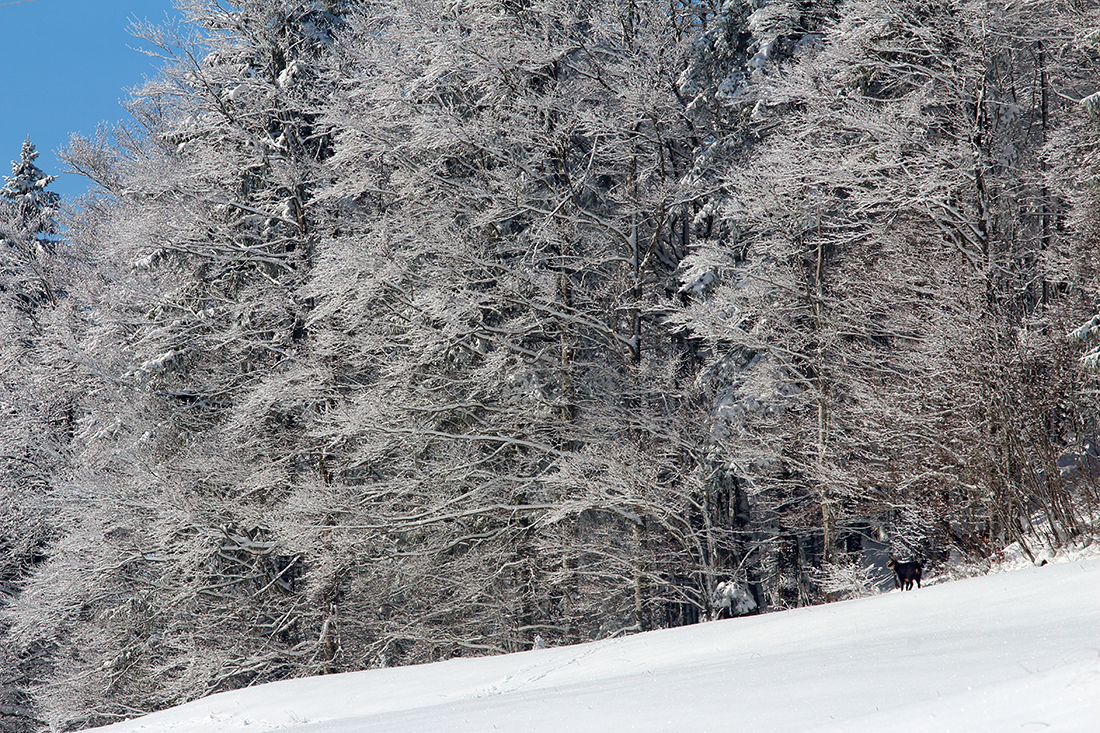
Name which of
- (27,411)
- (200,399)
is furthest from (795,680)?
(27,411)

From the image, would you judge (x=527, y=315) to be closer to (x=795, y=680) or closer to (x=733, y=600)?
(x=733, y=600)

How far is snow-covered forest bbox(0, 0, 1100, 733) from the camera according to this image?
13.7m

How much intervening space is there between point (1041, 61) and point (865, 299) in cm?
665

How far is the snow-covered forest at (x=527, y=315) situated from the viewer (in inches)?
539

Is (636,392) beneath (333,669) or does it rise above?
above

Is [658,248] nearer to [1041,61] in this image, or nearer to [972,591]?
[1041,61]

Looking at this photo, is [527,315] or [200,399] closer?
[527,315]

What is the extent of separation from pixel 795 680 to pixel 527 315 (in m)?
11.9

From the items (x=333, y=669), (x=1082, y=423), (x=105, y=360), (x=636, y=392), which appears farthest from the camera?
(x=105, y=360)

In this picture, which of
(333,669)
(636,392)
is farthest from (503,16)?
(333,669)

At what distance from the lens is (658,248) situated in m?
17.6

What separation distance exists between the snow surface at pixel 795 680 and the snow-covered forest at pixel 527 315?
485 centimetres

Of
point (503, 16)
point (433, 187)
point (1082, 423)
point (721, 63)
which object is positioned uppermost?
point (503, 16)

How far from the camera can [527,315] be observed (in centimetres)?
1644
